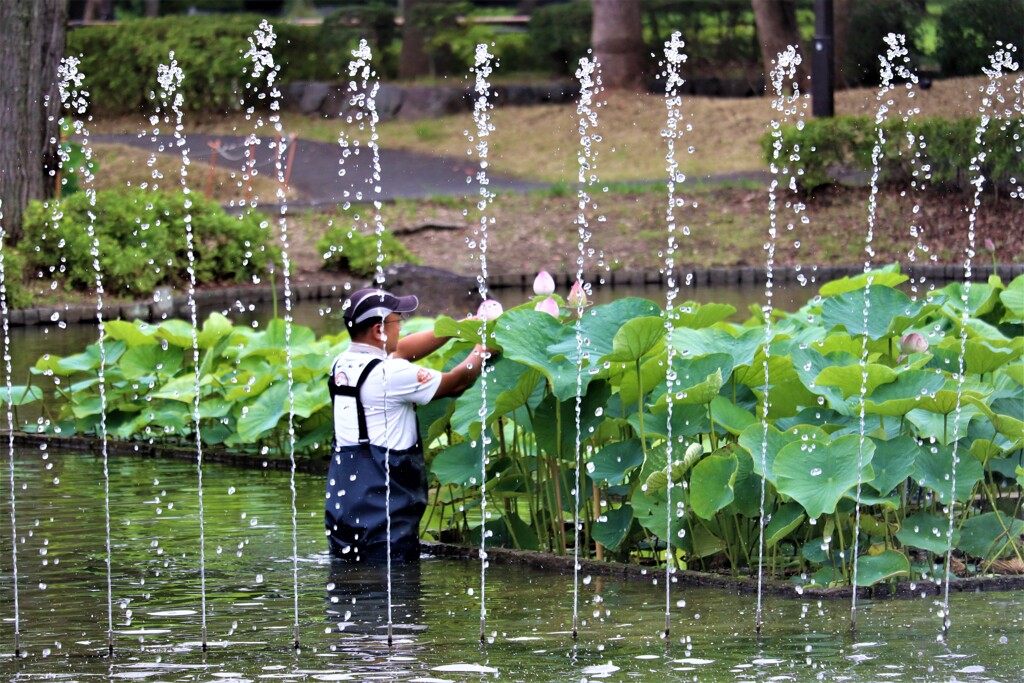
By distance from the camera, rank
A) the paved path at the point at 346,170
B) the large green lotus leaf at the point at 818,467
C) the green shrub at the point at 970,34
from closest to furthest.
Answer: the large green lotus leaf at the point at 818,467 < the paved path at the point at 346,170 < the green shrub at the point at 970,34

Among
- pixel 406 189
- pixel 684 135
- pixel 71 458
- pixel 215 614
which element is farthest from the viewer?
pixel 684 135

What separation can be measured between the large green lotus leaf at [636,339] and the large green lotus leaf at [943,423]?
941mm

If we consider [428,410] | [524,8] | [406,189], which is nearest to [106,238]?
[406,189]

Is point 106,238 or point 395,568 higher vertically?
point 106,238

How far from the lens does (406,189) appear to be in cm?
1995

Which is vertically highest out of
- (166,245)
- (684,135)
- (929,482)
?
(684,135)

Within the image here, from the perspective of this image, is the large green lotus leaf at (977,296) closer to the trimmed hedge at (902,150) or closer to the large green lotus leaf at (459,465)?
the large green lotus leaf at (459,465)

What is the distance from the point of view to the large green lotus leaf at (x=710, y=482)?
5.48m

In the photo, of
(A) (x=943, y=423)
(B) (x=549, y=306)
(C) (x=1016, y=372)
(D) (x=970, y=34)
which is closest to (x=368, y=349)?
(B) (x=549, y=306)

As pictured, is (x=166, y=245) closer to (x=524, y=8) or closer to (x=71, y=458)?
(x=71, y=458)

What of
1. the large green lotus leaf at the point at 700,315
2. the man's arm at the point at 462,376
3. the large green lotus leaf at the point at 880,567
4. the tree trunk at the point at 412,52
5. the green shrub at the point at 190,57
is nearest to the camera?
the large green lotus leaf at the point at 880,567

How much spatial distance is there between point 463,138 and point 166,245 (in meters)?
9.67

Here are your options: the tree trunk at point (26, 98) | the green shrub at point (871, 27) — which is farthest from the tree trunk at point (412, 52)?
the tree trunk at point (26, 98)

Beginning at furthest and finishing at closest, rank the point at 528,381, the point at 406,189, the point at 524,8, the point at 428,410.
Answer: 1. the point at 524,8
2. the point at 406,189
3. the point at 428,410
4. the point at 528,381
